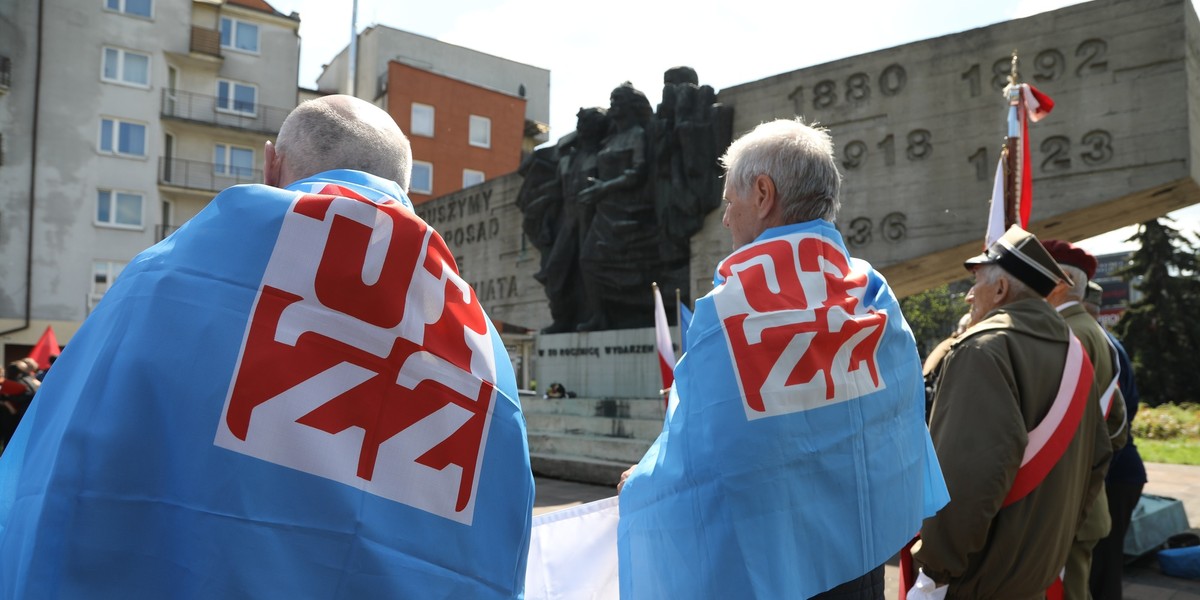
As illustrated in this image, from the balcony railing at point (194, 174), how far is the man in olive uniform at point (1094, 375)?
30.2 meters

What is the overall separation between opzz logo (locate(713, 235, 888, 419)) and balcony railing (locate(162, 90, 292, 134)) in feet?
105

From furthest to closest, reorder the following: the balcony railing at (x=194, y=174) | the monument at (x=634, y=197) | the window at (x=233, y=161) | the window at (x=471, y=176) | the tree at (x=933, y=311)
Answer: the tree at (x=933, y=311) < the window at (x=471, y=176) < the window at (x=233, y=161) < the balcony railing at (x=194, y=174) < the monument at (x=634, y=197)

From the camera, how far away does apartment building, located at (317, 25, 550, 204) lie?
1353 inches

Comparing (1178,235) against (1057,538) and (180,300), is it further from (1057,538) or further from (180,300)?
(180,300)

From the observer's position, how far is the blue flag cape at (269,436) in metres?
1.36

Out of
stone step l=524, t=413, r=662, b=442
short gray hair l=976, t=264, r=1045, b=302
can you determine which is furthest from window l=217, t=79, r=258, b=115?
short gray hair l=976, t=264, r=1045, b=302

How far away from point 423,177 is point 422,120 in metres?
2.20

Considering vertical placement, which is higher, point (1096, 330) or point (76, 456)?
point (1096, 330)

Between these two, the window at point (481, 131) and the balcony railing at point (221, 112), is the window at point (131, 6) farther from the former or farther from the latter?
the window at point (481, 131)

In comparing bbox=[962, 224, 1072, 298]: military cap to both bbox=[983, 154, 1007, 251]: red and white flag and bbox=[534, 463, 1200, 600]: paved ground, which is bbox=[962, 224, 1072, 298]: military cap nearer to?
bbox=[534, 463, 1200, 600]: paved ground

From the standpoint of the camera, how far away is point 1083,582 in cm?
336

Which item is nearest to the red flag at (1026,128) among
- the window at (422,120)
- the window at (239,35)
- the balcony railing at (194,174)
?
the balcony railing at (194,174)

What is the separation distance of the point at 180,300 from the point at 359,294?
0.29 metres

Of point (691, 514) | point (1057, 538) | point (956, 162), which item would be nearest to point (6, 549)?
point (691, 514)
